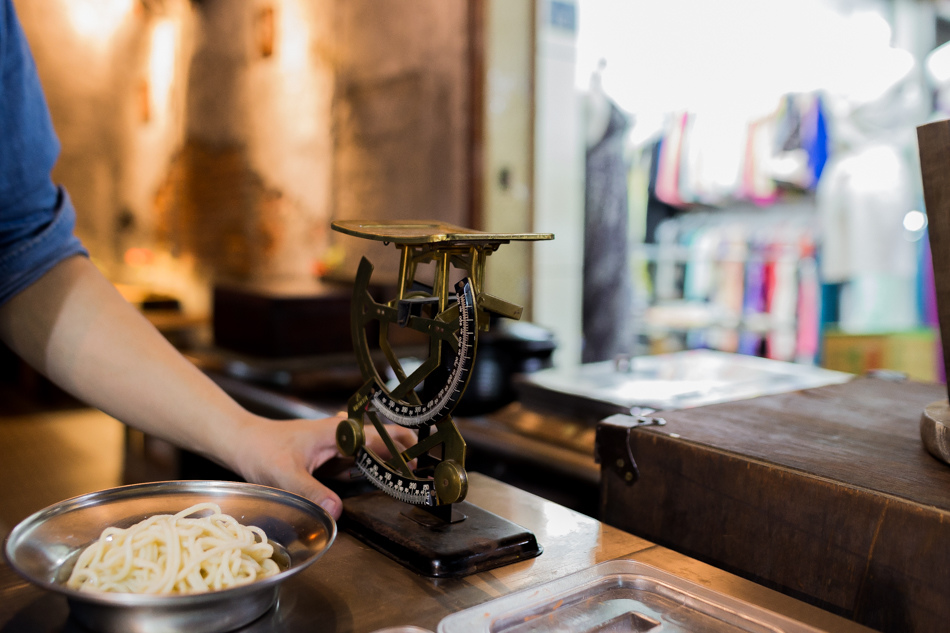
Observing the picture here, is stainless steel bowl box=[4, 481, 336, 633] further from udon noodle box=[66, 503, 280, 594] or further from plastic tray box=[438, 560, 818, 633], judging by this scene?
plastic tray box=[438, 560, 818, 633]

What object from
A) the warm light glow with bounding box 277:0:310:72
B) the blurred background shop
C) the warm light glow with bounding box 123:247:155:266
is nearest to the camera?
the blurred background shop

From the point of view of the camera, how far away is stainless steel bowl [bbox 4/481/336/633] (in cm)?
56

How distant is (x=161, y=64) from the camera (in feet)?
Result: 23.0

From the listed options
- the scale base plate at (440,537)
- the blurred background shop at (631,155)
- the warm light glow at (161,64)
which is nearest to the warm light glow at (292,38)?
the blurred background shop at (631,155)

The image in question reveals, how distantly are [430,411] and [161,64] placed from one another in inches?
287

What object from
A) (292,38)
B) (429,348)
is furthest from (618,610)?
(292,38)

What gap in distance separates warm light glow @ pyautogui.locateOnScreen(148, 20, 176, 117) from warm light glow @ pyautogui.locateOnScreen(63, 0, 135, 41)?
53cm

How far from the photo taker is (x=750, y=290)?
15.1 ft

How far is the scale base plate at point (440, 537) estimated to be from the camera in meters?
0.73

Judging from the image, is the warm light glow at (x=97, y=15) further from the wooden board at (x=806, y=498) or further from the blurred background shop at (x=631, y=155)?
the wooden board at (x=806, y=498)

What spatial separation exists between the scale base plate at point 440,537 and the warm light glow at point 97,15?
788cm

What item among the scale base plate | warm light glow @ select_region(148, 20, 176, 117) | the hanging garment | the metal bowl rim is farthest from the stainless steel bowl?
warm light glow @ select_region(148, 20, 176, 117)

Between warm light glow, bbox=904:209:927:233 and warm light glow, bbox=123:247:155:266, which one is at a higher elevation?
warm light glow, bbox=904:209:927:233

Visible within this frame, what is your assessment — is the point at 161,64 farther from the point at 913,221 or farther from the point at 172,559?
the point at 172,559
